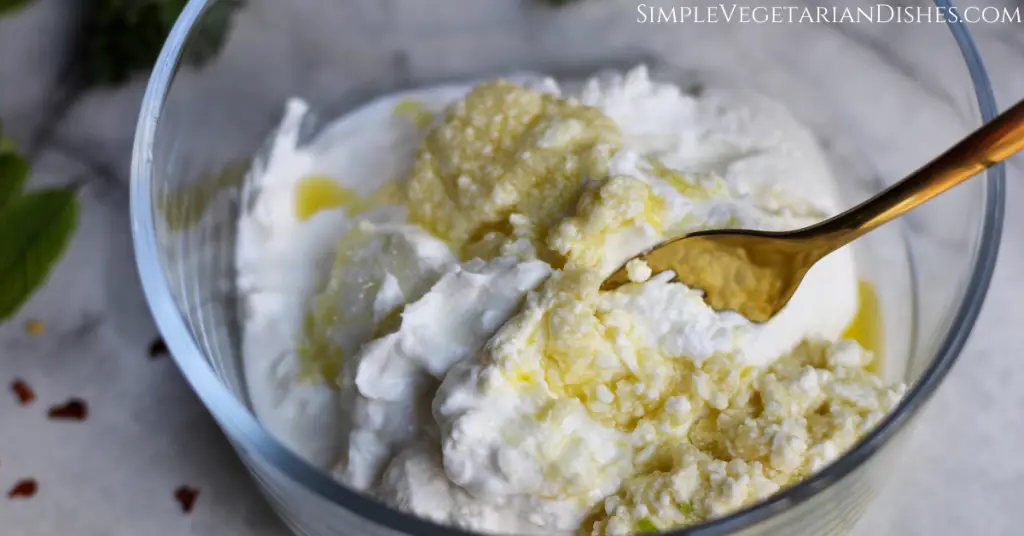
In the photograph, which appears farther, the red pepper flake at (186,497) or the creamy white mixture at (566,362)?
the red pepper flake at (186,497)

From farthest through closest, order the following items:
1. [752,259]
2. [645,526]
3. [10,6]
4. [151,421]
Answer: [151,421]
[10,6]
[752,259]
[645,526]

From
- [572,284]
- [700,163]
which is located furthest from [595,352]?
[700,163]

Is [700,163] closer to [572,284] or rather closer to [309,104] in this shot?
[572,284]

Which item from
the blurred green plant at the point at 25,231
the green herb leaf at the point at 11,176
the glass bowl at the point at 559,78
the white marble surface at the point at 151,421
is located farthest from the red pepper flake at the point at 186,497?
the green herb leaf at the point at 11,176

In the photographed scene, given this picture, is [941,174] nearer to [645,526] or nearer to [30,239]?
[645,526]

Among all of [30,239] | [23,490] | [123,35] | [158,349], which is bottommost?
[23,490]

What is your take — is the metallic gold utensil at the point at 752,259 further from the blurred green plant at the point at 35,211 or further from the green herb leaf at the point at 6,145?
the green herb leaf at the point at 6,145

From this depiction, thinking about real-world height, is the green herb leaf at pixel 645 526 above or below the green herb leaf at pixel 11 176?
below

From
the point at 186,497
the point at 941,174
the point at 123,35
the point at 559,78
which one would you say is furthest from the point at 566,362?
the point at 123,35
